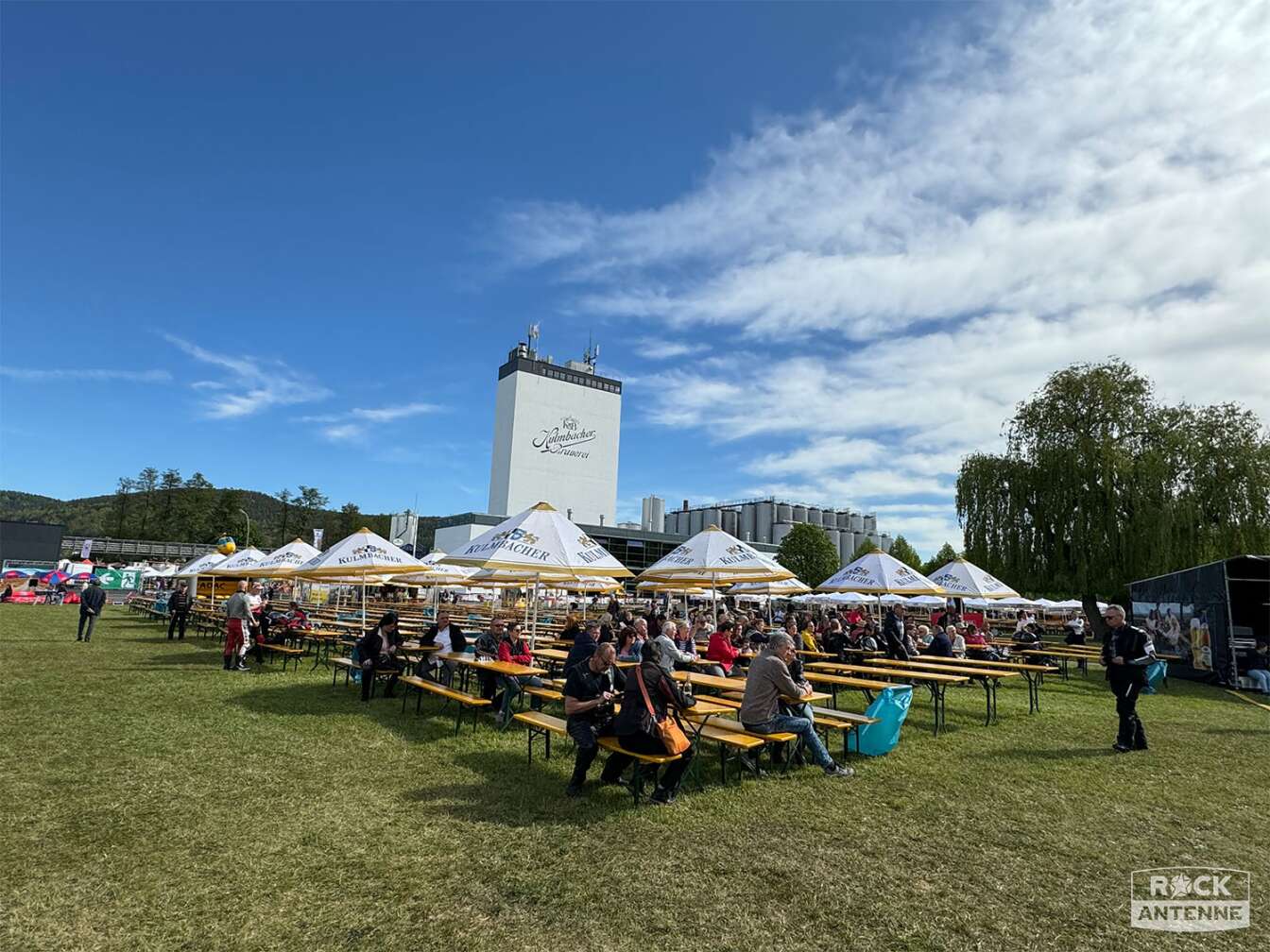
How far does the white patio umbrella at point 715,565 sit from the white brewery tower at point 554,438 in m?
76.3

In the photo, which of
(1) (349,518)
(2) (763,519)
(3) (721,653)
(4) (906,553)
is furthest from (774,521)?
(3) (721,653)

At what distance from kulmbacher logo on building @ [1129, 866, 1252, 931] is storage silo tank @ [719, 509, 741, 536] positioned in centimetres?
10746

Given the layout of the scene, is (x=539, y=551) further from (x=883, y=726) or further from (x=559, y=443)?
(x=559, y=443)

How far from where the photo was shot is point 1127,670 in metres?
8.62

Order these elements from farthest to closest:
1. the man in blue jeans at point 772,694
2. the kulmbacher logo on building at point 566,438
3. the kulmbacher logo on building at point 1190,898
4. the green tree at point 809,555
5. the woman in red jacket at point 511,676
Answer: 1. the kulmbacher logo on building at point 566,438
2. the green tree at point 809,555
3. the woman in red jacket at point 511,676
4. the man in blue jeans at point 772,694
5. the kulmbacher logo on building at point 1190,898

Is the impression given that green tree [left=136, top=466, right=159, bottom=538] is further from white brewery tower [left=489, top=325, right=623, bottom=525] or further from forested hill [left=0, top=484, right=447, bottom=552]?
white brewery tower [left=489, top=325, right=623, bottom=525]

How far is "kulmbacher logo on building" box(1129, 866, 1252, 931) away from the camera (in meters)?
4.20

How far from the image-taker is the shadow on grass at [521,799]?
18.7 ft

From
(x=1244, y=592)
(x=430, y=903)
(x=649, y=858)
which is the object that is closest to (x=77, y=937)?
(x=430, y=903)

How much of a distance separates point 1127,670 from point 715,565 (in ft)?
24.2

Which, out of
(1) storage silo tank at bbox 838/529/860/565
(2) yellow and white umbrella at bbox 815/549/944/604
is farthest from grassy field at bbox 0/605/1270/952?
(1) storage silo tank at bbox 838/529/860/565

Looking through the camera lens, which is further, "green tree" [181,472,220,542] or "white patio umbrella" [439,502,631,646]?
"green tree" [181,472,220,542]

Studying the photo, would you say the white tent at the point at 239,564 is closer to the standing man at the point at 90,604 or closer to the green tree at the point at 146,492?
the standing man at the point at 90,604

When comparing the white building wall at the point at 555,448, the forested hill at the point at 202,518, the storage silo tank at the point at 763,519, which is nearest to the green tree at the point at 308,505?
the forested hill at the point at 202,518
